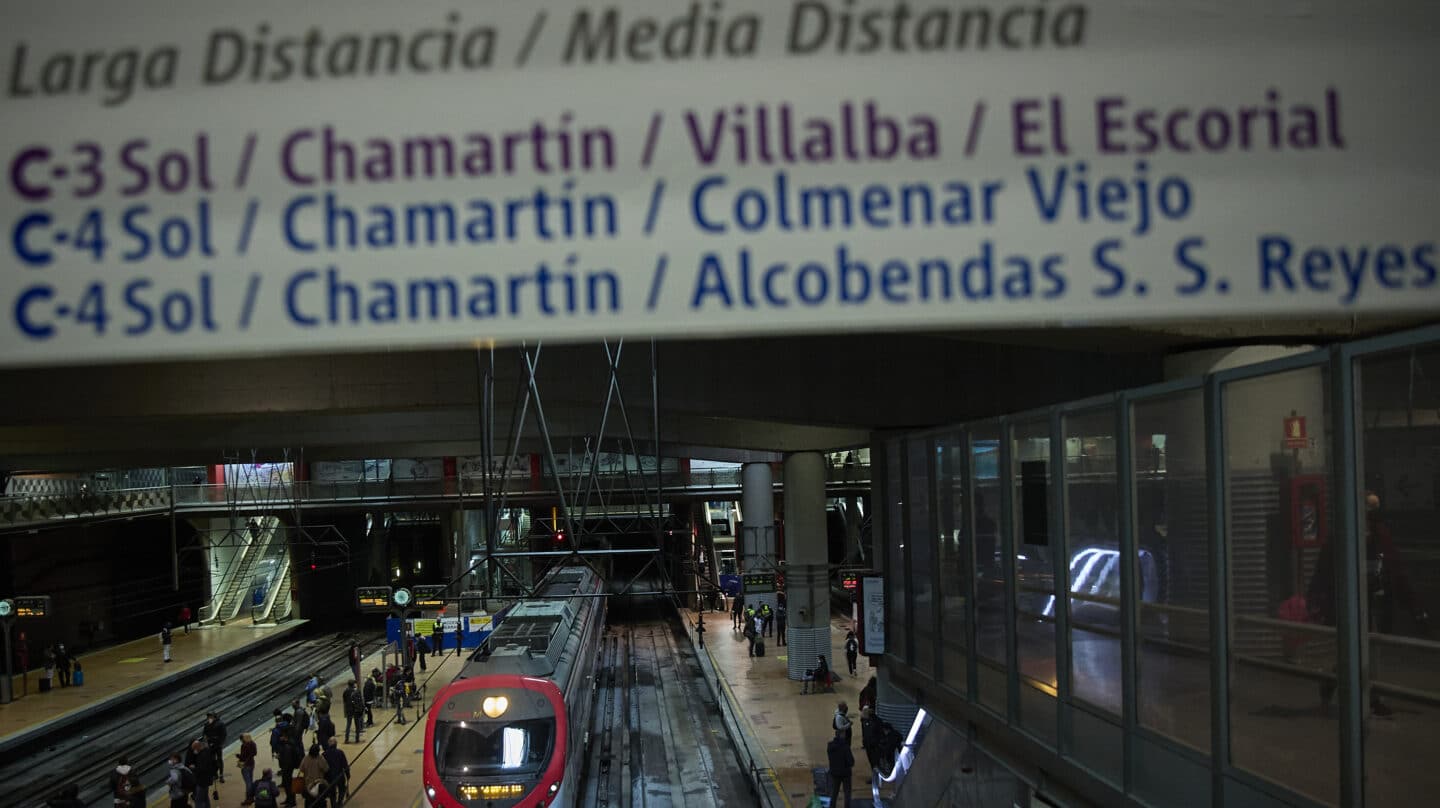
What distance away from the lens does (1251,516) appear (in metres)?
5.39

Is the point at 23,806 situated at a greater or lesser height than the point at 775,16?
lesser

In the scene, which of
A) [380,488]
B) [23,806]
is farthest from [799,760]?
[380,488]

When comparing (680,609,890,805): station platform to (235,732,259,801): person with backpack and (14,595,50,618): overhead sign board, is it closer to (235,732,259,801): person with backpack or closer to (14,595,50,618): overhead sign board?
(235,732,259,801): person with backpack

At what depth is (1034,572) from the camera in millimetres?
8211

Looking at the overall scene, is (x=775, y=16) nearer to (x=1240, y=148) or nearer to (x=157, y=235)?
(x=1240, y=148)

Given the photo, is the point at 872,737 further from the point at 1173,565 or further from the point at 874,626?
the point at 1173,565

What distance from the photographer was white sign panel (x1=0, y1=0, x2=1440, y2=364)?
2396 millimetres

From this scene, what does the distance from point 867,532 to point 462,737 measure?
113ft

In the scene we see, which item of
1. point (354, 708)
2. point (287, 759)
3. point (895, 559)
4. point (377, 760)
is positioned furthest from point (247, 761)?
point (895, 559)

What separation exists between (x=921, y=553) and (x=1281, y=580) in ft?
21.2

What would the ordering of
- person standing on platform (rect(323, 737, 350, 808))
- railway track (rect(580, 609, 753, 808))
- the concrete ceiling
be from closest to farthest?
person standing on platform (rect(323, 737, 350, 808)), the concrete ceiling, railway track (rect(580, 609, 753, 808))

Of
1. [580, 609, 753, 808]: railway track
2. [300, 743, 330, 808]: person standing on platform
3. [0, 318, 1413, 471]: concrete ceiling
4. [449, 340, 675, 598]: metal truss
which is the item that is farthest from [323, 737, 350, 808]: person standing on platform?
[0, 318, 1413, 471]: concrete ceiling

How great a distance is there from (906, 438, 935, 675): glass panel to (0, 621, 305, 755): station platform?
19002mm

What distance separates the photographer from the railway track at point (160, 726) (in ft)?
63.3
